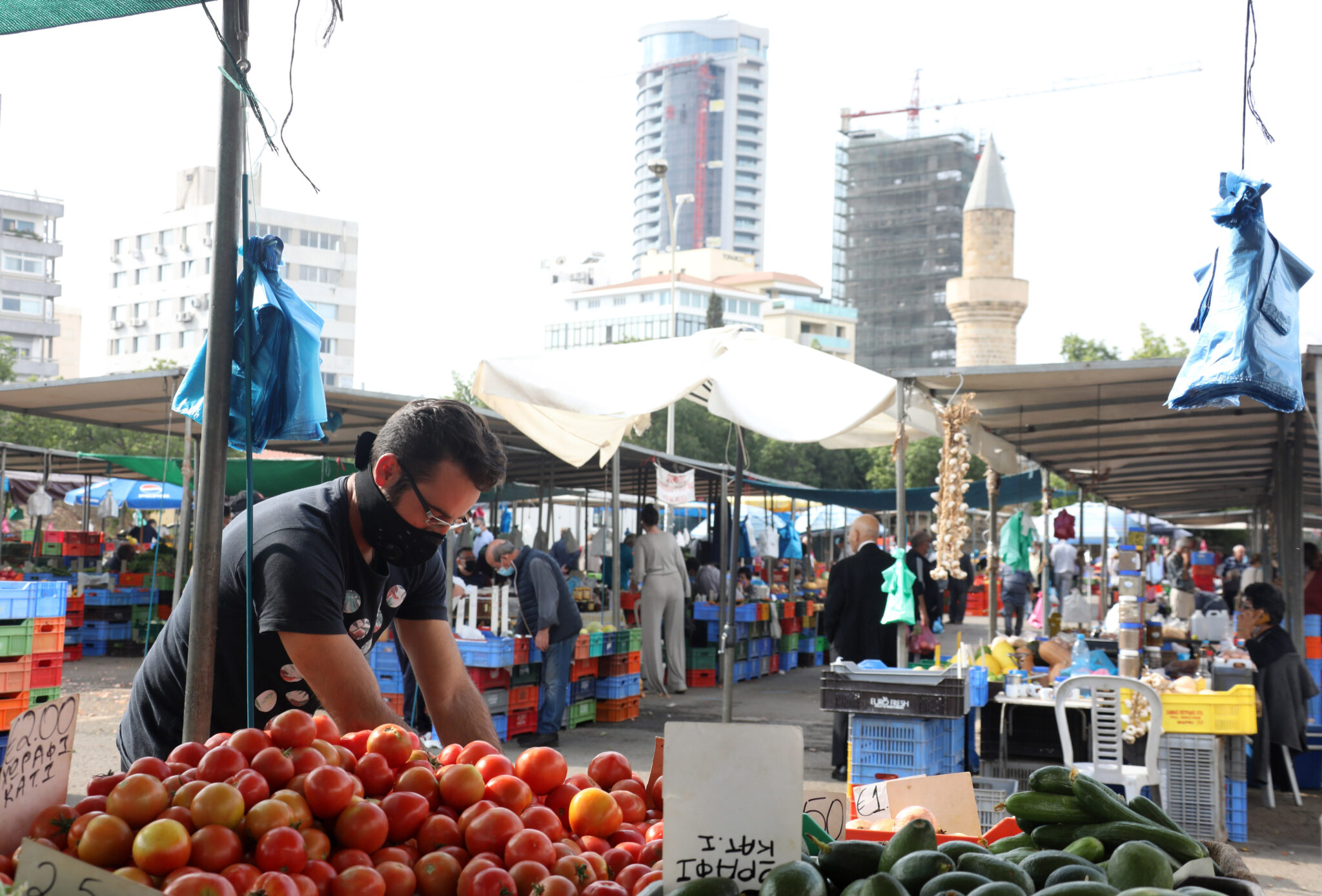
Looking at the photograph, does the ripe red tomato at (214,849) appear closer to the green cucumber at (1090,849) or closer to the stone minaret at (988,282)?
the green cucumber at (1090,849)

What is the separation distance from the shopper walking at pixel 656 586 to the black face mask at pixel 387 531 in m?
9.16

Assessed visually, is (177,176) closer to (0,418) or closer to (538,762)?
(0,418)

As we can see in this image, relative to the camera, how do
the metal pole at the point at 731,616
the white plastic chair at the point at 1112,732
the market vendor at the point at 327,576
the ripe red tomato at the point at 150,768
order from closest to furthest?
1. the ripe red tomato at the point at 150,768
2. the market vendor at the point at 327,576
3. the white plastic chair at the point at 1112,732
4. the metal pole at the point at 731,616

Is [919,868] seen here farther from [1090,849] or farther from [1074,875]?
[1090,849]

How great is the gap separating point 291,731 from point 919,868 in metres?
1.18

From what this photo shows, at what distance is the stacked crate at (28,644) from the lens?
630cm

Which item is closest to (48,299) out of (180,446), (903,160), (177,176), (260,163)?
(177,176)

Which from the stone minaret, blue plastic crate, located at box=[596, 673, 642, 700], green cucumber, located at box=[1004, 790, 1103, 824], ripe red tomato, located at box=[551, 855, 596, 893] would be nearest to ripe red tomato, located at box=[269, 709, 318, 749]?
ripe red tomato, located at box=[551, 855, 596, 893]

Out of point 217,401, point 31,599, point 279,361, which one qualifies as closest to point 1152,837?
point 217,401

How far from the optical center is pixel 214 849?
5.75 ft

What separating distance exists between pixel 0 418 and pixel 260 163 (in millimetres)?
44634

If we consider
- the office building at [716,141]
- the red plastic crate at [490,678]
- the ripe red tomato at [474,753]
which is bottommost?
the red plastic crate at [490,678]

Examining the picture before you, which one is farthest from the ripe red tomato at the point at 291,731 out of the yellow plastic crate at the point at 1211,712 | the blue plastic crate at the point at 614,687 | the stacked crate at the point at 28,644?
the blue plastic crate at the point at 614,687

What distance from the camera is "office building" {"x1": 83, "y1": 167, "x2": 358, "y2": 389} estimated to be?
330 ft
